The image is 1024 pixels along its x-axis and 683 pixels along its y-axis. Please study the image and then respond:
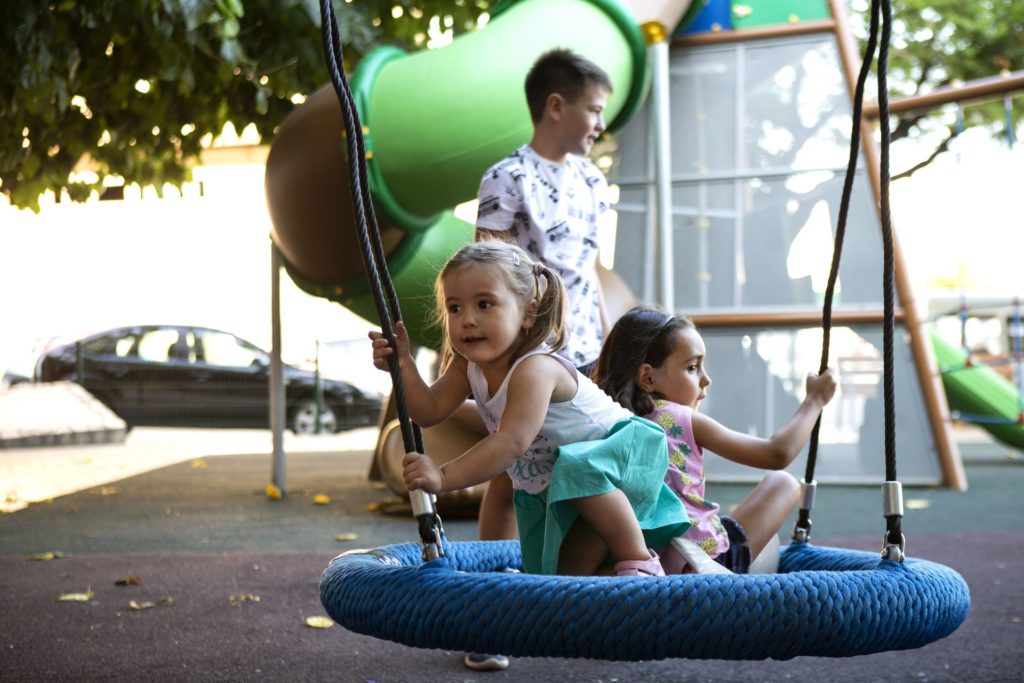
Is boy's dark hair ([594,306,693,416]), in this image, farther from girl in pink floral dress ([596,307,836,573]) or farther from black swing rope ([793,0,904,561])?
black swing rope ([793,0,904,561])

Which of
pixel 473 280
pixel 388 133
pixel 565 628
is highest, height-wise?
pixel 388 133

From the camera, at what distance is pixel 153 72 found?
639 centimetres

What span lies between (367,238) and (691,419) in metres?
0.83

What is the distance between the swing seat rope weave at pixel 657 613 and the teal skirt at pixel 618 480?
32 centimetres

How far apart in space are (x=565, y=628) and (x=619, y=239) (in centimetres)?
622

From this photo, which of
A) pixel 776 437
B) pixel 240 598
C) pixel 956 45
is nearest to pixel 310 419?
pixel 956 45

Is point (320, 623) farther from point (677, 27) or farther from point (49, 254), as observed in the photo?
point (49, 254)

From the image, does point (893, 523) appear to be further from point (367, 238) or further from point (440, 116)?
point (440, 116)

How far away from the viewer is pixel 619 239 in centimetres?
750

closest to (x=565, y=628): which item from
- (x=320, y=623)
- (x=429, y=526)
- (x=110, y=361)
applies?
(x=429, y=526)

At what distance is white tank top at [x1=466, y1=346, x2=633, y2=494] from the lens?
6.15 feet

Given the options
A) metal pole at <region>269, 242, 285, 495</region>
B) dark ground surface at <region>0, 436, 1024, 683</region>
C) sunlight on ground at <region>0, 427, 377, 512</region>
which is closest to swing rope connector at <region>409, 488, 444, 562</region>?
dark ground surface at <region>0, 436, 1024, 683</region>

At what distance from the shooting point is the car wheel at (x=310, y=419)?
515 inches

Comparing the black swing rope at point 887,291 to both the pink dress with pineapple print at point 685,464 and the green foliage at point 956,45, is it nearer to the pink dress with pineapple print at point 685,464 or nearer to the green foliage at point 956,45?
the pink dress with pineapple print at point 685,464
